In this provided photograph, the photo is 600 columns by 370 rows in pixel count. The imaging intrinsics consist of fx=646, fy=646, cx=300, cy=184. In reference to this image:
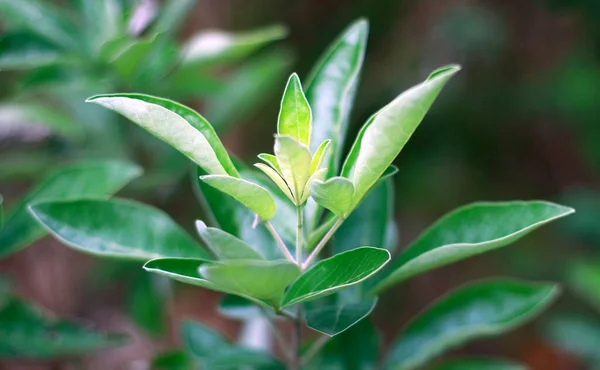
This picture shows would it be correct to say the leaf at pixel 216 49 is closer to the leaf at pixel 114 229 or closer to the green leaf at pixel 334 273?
the leaf at pixel 114 229

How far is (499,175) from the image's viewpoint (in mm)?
2141

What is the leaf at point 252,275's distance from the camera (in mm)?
453

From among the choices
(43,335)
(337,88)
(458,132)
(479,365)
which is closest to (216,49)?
(337,88)

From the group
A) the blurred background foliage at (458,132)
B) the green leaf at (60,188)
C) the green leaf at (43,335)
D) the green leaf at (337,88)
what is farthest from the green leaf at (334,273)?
the blurred background foliage at (458,132)

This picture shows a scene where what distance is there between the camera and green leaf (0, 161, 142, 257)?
0.73 meters

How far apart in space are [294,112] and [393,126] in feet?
0.36

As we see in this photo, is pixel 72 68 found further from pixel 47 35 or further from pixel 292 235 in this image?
pixel 292 235

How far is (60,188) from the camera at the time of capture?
0.74m

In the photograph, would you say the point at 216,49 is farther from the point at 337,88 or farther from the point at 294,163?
the point at 294,163

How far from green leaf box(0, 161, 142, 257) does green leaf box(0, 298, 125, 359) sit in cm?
13

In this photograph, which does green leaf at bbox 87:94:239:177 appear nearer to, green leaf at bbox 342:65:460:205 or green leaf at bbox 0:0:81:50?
green leaf at bbox 342:65:460:205

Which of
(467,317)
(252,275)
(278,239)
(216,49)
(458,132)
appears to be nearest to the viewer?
(252,275)

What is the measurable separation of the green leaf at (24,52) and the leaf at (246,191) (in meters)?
0.51

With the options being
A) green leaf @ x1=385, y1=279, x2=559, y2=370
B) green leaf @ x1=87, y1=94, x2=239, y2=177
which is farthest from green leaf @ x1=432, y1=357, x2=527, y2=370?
green leaf @ x1=87, y1=94, x2=239, y2=177
